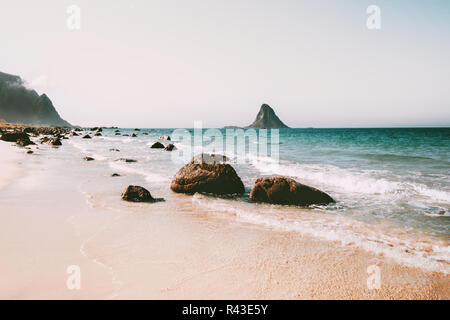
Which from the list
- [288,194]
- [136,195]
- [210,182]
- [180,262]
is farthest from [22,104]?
[180,262]

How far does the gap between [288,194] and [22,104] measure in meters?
205

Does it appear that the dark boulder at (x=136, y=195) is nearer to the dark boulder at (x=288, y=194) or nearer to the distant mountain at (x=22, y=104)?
the dark boulder at (x=288, y=194)

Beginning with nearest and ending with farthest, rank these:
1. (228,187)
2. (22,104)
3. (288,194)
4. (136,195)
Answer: (136,195), (288,194), (228,187), (22,104)

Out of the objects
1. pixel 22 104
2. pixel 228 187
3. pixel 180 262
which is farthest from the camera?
pixel 22 104

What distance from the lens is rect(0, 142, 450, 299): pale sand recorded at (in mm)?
3143

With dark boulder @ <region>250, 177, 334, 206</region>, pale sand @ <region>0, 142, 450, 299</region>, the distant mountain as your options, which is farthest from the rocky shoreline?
the distant mountain

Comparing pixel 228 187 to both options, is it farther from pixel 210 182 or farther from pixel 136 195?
pixel 136 195

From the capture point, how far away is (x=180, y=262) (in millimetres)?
3830

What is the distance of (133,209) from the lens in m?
6.57

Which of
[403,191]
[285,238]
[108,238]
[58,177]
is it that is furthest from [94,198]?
[403,191]

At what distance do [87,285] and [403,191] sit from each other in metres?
9.76

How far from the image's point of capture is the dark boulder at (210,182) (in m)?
8.73

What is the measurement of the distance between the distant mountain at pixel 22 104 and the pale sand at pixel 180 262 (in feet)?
610
